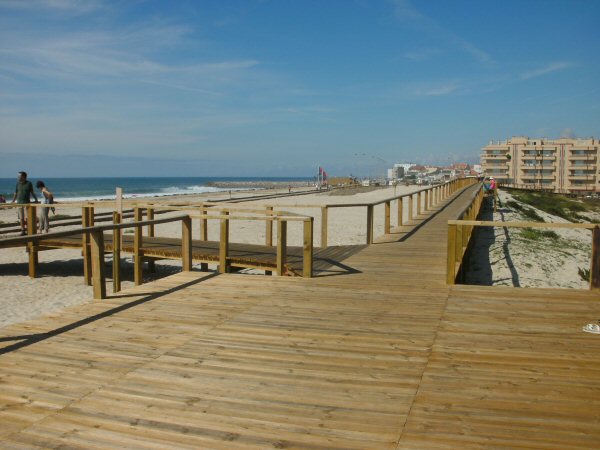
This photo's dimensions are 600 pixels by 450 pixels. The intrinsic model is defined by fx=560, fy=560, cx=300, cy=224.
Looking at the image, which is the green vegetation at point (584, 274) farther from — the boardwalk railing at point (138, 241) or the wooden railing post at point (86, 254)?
the wooden railing post at point (86, 254)

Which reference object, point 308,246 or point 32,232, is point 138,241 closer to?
point 32,232

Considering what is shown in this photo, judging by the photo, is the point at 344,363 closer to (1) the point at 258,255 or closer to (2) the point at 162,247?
(1) the point at 258,255

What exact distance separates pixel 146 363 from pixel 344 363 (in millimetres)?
1505

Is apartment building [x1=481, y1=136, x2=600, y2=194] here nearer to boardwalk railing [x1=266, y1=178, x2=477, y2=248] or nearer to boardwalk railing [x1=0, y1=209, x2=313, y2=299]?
boardwalk railing [x1=266, y1=178, x2=477, y2=248]

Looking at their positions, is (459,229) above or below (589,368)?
above

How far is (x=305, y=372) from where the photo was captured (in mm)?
4086

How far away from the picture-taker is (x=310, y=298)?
6551 mm

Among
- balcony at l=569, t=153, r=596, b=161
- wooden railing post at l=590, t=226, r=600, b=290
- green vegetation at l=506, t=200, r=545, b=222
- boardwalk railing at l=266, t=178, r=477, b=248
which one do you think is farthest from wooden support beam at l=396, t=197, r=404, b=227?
balcony at l=569, t=153, r=596, b=161

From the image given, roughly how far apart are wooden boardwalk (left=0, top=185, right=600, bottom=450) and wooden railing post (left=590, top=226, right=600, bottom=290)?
52 centimetres

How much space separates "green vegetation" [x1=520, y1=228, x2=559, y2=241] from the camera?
20542 mm

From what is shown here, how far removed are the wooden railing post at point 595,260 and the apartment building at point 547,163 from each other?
109 m

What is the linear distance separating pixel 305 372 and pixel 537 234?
19.8 metres

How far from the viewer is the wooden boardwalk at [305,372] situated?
123 inches

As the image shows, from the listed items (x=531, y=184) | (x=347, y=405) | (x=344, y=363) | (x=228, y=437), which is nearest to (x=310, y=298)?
(x=344, y=363)
